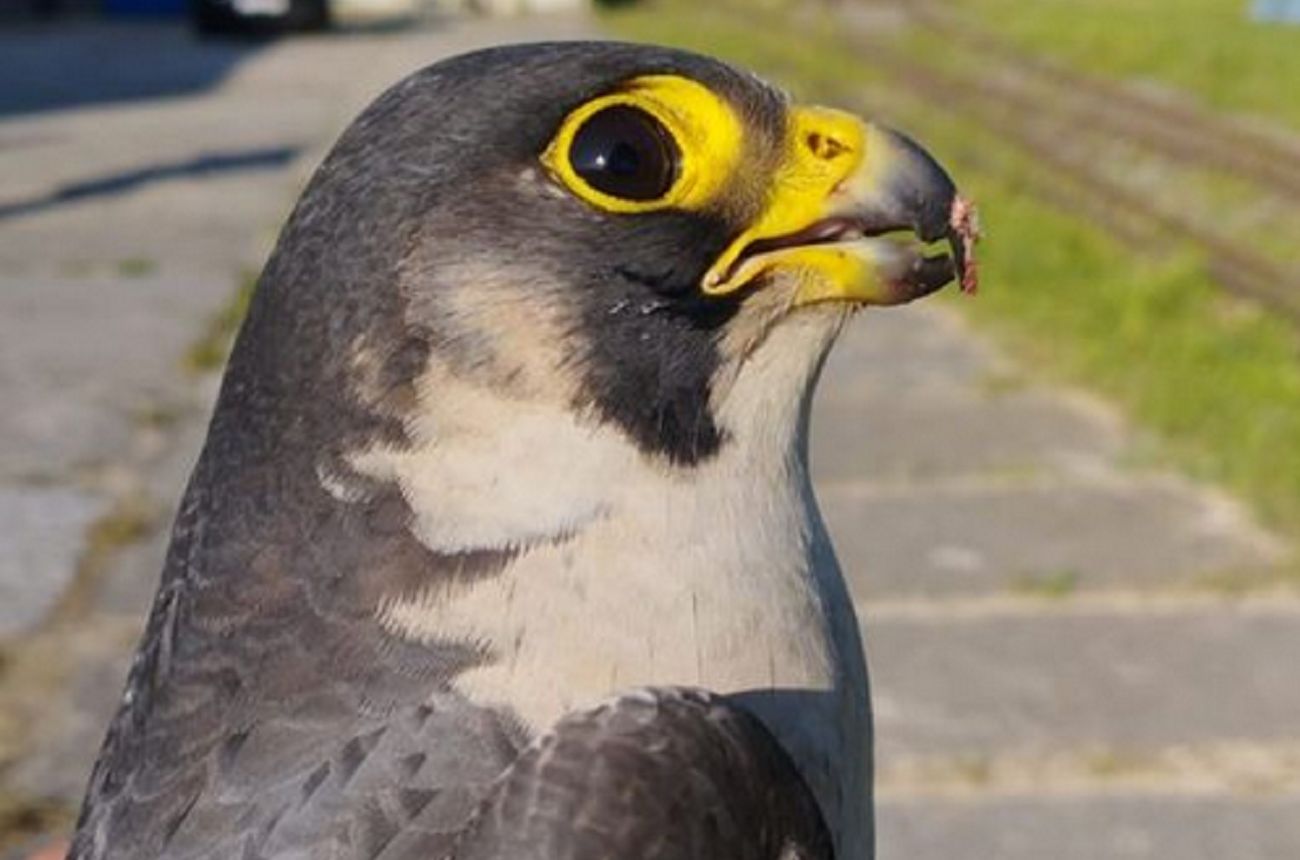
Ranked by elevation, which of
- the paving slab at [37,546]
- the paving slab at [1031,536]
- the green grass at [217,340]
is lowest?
the green grass at [217,340]

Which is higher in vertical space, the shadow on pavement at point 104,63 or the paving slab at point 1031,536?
the paving slab at point 1031,536

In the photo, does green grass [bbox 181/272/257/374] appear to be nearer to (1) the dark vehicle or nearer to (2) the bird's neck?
(2) the bird's neck

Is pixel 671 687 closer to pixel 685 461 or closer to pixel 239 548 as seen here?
pixel 685 461

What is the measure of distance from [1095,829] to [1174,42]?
1885 cm

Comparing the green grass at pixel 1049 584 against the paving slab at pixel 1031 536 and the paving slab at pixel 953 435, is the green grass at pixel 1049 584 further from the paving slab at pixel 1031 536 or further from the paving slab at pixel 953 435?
the paving slab at pixel 953 435

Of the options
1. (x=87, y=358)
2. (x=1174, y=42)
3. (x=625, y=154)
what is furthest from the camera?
(x=1174, y=42)

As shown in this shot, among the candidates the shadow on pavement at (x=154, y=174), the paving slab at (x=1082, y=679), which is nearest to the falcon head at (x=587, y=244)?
the paving slab at (x=1082, y=679)

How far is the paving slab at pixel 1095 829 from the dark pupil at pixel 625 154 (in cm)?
286

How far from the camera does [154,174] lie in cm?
1744

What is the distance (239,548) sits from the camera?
2643mm

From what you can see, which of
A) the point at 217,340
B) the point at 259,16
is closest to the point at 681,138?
the point at 217,340

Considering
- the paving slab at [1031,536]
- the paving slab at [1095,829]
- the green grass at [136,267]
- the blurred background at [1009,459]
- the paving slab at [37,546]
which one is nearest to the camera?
the paving slab at [1095,829]

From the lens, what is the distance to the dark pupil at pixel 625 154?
261 centimetres

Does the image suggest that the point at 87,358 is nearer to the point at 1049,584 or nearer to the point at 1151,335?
the point at 1151,335
